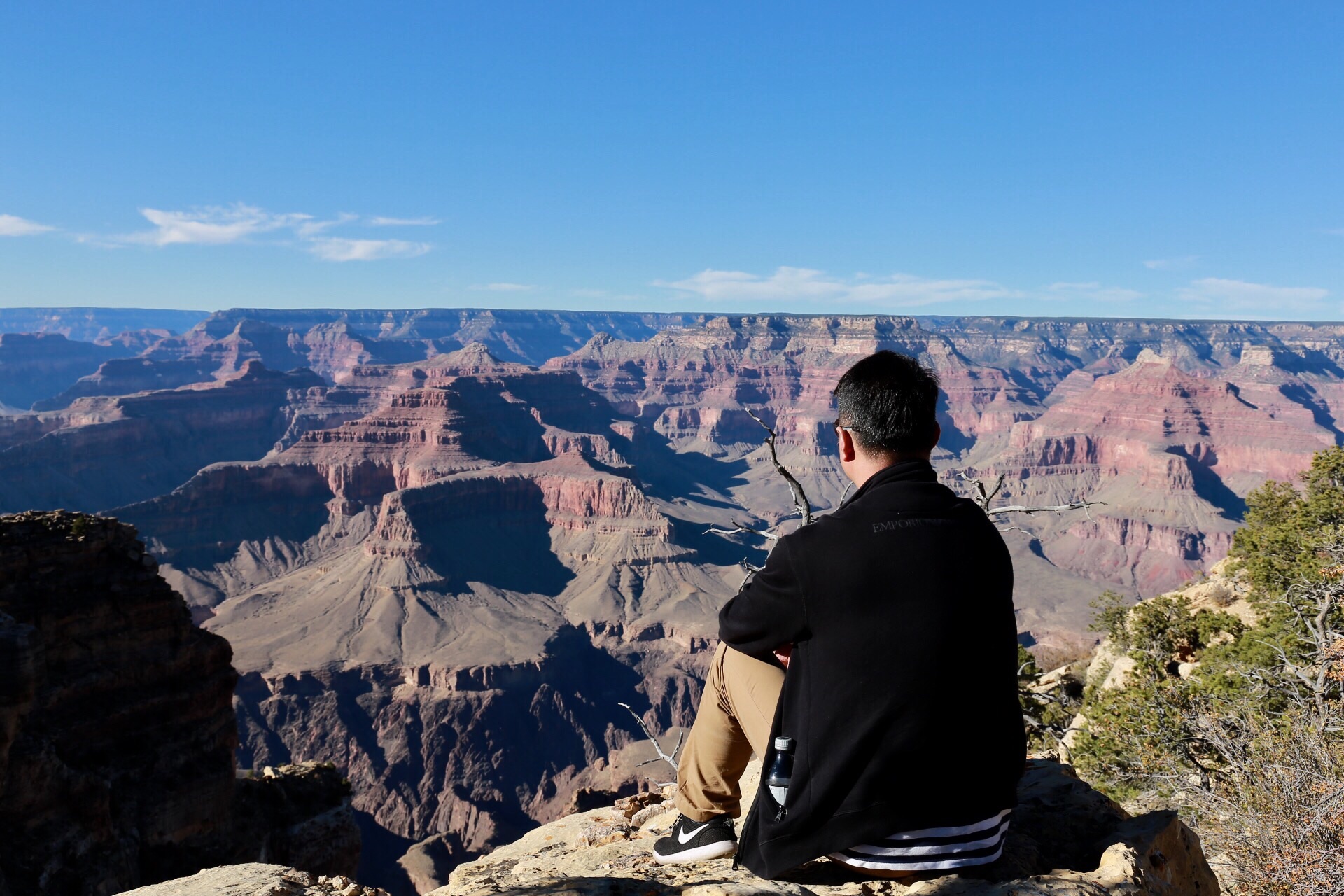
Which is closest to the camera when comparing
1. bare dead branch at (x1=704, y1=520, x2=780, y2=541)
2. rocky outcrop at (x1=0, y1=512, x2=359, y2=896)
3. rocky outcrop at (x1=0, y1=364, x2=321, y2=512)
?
bare dead branch at (x1=704, y1=520, x2=780, y2=541)

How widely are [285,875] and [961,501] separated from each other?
730cm

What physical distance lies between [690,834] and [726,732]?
1.01 meters

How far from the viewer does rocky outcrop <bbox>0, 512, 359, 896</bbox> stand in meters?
17.7

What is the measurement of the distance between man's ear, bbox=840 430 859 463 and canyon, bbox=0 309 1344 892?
1316 centimetres

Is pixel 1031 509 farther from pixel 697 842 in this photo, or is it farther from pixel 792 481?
pixel 697 842

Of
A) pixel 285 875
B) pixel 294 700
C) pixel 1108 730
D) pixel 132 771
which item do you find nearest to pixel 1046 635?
pixel 294 700

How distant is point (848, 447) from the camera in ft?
14.6

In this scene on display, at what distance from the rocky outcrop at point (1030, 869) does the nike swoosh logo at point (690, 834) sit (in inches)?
8.0

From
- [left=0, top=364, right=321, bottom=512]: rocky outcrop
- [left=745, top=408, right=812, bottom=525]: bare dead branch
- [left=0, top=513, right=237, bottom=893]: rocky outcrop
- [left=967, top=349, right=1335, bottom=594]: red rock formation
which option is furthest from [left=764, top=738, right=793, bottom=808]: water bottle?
[left=967, top=349, right=1335, bottom=594]: red rock formation

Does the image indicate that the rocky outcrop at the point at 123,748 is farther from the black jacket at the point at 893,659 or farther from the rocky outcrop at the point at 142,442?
the rocky outcrop at the point at 142,442

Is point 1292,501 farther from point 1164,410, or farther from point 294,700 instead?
point 1164,410

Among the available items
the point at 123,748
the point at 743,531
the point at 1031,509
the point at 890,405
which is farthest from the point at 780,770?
the point at 123,748

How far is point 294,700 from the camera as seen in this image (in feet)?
197

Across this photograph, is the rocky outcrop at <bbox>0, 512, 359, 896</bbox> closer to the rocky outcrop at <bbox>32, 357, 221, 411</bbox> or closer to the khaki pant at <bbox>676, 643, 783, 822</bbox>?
the khaki pant at <bbox>676, 643, 783, 822</bbox>
